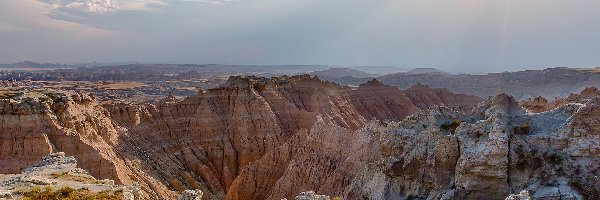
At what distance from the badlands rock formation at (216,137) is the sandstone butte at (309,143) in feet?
0.42

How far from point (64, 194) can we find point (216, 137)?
4152 centimetres

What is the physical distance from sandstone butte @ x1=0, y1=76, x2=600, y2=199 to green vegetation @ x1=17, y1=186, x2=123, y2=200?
36.5ft

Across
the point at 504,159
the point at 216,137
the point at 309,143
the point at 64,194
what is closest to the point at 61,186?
the point at 64,194

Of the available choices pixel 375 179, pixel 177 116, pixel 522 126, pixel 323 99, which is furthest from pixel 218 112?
pixel 522 126

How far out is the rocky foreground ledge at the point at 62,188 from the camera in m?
16.7

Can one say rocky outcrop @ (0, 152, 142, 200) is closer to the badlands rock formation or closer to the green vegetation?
the green vegetation

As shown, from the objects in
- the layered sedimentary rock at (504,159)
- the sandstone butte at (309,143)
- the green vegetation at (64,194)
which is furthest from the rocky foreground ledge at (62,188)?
the sandstone butte at (309,143)

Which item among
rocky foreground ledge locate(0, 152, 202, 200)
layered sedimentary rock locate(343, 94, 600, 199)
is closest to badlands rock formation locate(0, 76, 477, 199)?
layered sedimentary rock locate(343, 94, 600, 199)

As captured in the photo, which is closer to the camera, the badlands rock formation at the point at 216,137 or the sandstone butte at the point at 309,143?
the sandstone butte at the point at 309,143

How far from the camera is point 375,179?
78.6 ft

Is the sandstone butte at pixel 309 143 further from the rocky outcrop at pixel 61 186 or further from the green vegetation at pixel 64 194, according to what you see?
the green vegetation at pixel 64 194

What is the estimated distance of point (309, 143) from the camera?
40.2m

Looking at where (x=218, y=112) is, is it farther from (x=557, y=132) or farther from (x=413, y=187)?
(x=557, y=132)

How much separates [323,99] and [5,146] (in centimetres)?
4239
